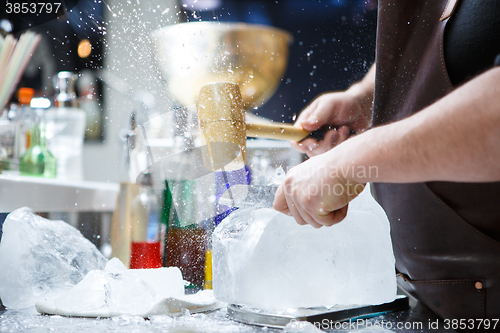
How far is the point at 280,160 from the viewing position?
1.09 metres

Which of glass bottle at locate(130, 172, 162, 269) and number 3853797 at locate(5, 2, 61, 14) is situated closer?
number 3853797 at locate(5, 2, 61, 14)

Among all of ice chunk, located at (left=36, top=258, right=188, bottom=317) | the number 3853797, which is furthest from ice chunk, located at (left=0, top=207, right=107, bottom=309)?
the number 3853797

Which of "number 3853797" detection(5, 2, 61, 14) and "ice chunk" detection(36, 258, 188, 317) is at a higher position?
"number 3853797" detection(5, 2, 61, 14)

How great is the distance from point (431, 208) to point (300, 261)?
0.80 ft

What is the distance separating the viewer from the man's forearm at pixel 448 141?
0.40m

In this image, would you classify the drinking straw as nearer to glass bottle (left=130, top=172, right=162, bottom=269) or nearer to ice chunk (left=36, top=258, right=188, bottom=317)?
glass bottle (left=130, top=172, right=162, bottom=269)

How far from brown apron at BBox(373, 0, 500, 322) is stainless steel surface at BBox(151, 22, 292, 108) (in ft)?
0.89

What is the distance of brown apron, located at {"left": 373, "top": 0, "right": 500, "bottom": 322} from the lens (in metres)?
0.61

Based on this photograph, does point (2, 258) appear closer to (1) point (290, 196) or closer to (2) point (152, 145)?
(2) point (152, 145)

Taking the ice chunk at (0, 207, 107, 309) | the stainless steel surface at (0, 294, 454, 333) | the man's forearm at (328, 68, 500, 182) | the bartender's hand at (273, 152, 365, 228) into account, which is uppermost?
the man's forearm at (328, 68, 500, 182)

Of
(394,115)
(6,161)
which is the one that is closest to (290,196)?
(394,115)

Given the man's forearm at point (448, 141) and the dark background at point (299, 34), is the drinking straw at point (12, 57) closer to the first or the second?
the dark background at point (299, 34)

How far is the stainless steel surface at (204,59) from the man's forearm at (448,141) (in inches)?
16.2

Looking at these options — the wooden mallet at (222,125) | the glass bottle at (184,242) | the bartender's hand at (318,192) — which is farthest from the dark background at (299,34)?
the bartender's hand at (318,192)
